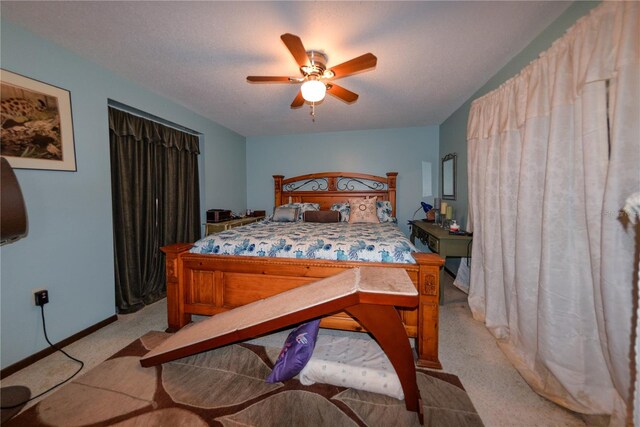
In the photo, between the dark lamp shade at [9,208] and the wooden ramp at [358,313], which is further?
the dark lamp shade at [9,208]

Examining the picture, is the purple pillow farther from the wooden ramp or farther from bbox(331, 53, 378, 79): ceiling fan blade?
bbox(331, 53, 378, 79): ceiling fan blade

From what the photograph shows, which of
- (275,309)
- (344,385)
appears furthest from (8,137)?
(344,385)

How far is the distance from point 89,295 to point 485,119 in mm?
4359

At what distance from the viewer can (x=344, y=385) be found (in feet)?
5.26

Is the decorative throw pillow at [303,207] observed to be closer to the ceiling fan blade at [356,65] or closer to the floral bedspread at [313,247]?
the floral bedspread at [313,247]

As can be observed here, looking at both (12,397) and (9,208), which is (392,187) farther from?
(12,397)

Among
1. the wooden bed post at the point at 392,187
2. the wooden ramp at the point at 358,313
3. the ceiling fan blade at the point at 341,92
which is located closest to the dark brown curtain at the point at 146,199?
the wooden ramp at the point at 358,313

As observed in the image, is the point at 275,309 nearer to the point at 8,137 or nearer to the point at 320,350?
the point at 320,350

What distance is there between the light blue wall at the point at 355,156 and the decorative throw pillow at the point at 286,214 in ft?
3.40

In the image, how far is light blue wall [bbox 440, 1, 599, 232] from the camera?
1.67m

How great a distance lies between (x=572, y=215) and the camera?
1.54 meters

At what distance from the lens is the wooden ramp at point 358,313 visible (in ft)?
3.86

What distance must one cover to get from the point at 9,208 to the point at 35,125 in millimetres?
902

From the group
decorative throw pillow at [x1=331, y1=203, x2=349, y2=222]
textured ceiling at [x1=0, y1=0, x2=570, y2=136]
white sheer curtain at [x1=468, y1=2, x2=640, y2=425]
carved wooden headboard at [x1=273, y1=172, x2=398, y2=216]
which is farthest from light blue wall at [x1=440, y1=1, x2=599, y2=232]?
decorative throw pillow at [x1=331, y1=203, x2=349, y2=222]
